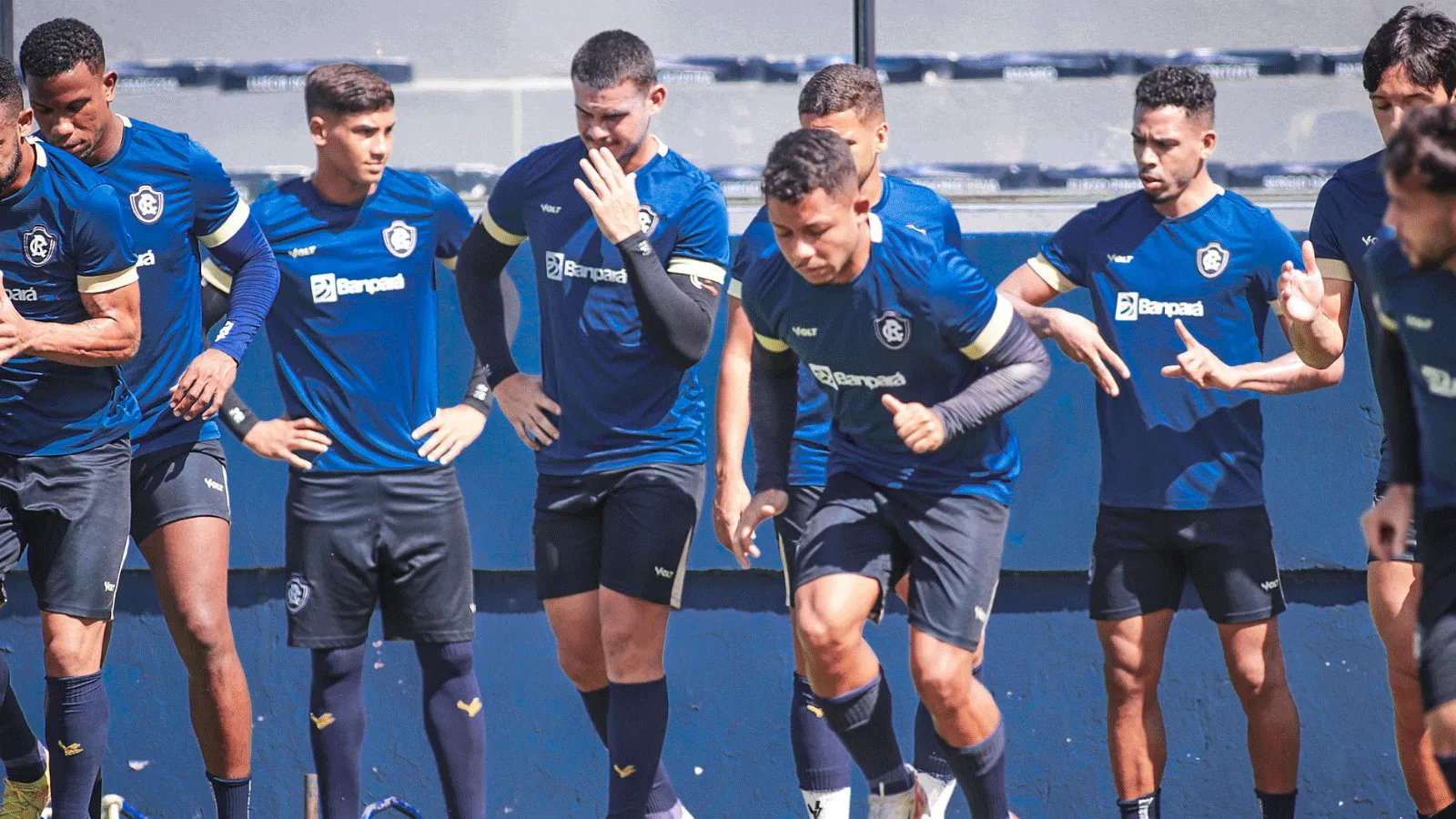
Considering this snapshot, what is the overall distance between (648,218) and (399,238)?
78 centimetres

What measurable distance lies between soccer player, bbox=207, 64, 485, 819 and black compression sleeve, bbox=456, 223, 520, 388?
16 cm

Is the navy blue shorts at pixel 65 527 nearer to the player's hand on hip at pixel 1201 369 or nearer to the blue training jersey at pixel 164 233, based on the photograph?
the blue training jersey at pixel 164 233

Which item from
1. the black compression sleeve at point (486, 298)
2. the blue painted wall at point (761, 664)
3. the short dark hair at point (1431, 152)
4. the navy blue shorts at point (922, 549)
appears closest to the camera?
the short dark hair at point (1431, 152)

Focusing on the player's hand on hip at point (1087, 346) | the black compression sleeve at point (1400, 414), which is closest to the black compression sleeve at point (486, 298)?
the player's hand on hip at point (1087, 346)

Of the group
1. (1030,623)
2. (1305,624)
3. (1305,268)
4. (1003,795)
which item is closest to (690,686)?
(1030,623)

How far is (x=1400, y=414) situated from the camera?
361cm

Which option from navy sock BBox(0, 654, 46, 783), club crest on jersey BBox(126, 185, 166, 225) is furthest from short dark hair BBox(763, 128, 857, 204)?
navy sock BBox(0, 654, 46, 783)

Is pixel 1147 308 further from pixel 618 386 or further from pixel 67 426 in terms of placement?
pixel 67 426

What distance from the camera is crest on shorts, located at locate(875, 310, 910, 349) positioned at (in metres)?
4.12

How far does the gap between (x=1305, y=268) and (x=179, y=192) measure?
3.28 meters

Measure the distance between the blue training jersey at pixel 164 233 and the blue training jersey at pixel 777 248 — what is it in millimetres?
1541

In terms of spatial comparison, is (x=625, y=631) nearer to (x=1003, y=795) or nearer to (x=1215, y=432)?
(x=1003, y=795)

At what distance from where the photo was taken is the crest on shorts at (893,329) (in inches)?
162

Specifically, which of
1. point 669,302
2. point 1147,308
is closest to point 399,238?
point 669,302
